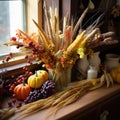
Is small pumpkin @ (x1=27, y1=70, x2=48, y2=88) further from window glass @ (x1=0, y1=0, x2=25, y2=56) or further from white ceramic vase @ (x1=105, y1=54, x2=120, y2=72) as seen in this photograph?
white ceramic vase @ (x1=105, y1=54, x2=120, y2=72)

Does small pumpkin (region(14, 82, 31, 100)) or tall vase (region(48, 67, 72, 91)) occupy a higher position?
tall vase (region(48, 67, 72, 91))

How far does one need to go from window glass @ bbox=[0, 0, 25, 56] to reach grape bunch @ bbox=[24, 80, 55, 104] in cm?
43

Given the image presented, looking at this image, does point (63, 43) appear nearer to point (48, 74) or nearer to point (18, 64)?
point (48, 74)

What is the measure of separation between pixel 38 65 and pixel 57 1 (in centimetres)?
49

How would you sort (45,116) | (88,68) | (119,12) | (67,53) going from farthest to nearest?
(119,12) → (88,68) → (67,53) → (45,116)

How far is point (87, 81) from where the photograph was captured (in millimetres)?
1679

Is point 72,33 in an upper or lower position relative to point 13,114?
upper

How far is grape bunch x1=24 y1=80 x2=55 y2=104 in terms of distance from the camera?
1.42 metres

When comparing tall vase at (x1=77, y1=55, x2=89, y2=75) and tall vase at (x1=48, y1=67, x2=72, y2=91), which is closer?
tall vase at (x1=48, y1=67, x2=72, y2=91)

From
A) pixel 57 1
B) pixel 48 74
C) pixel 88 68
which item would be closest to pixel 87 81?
pixel 88 68

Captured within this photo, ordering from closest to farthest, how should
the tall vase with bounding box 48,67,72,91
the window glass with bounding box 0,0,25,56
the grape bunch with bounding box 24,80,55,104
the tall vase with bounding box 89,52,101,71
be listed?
the grape bunch with bounding box 24,80,55,104, the tall vase with bounding box 48,67,72,91, the window glass with bounding box 0,0,25,56, the tall vase with bounding box 89,52,101,71

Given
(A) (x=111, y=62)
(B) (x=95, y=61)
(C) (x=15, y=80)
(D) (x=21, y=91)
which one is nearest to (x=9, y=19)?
(C) (x=15, y=80)

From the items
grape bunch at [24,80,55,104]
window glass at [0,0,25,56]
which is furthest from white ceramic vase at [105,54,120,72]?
window glass at [0,0,25,56]

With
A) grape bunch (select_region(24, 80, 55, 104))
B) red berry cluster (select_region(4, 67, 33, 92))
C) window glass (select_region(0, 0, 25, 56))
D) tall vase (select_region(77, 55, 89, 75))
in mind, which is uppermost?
→ window glass (select_region(0, 0, 25, 56))
